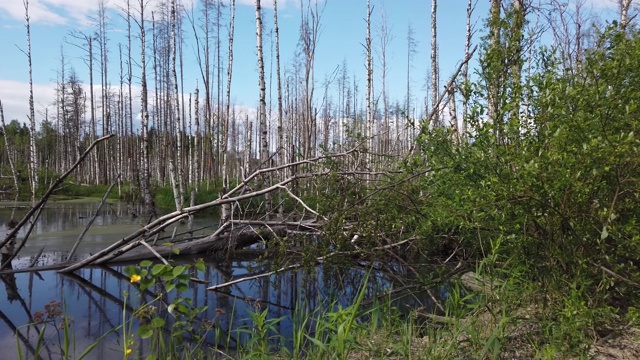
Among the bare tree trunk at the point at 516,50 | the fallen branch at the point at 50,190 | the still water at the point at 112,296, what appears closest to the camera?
the bare tree trunk at the point at 516,50

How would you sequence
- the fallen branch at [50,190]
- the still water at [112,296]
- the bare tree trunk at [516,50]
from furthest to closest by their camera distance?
the fallen branch at [50,190] → the still water at [112,296] → the bare tree trunk at [516,50]

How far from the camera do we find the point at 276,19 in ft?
53.9

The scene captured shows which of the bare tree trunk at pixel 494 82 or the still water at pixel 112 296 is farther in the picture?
the still water at pixel 112 296

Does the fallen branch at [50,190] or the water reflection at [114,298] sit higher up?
the fallen branch at [50,190]

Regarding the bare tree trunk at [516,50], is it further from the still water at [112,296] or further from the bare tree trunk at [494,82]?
the still water at [112,296]

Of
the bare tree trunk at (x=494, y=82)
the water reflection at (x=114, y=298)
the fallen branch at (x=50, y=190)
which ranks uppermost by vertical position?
the bare tree trunk at (x=494, y=82)

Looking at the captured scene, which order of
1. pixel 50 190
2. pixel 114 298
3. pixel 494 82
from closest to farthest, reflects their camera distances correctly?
1. pixel 494 82
2. pixel 50 190
3. pixel 114 298

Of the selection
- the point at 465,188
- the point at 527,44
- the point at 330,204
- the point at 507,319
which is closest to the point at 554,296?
the point at 507,319

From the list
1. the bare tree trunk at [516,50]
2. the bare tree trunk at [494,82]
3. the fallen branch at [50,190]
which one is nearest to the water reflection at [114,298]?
the fallen branch at [50,190]

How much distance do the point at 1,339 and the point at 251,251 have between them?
437 cm

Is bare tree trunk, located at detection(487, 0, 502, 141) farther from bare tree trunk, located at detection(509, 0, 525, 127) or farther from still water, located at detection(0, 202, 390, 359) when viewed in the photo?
still water, located at detection(0, 202, 390, 359)

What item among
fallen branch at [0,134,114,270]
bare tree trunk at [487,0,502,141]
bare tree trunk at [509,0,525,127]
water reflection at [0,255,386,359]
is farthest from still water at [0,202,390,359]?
bare tree trunk at [509,0,525,127]

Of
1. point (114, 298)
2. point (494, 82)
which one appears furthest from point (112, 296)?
point (494, 82)

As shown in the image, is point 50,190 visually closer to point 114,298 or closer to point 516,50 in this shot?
point 114,298
